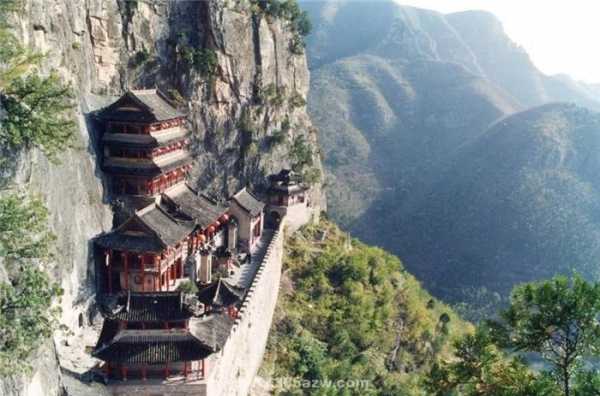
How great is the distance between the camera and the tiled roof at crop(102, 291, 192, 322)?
24.5 metres

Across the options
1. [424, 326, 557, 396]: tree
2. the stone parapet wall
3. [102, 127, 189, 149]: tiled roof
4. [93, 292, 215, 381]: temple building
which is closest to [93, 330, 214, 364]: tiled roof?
[93, 292, 215, 381]: temple building

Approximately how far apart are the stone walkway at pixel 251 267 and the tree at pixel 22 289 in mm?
19000

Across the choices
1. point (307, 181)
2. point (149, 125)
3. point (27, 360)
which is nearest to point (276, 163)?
point (307, 181)

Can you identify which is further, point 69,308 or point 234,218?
point 234,218

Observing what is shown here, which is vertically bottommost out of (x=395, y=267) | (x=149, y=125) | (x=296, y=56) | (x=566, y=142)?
(x=395, y=267)

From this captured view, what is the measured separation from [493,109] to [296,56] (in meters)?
80.1

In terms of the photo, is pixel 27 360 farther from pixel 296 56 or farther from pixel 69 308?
pixel 296 56

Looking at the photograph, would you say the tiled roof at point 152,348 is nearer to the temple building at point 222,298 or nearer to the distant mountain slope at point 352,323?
the temple building at point 222,298

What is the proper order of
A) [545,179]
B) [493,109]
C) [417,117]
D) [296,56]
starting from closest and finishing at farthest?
[296,56], [545,179], [493,109], [417,117]

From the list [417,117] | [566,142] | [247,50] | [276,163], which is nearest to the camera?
[247,50]

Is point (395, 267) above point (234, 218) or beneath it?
beneath

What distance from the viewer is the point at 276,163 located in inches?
2323

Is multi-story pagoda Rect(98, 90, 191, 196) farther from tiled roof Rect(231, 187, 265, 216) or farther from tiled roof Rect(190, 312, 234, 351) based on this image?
tiled roof Rect(190, 312, 234, 351)

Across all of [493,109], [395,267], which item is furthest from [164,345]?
[493,109]
